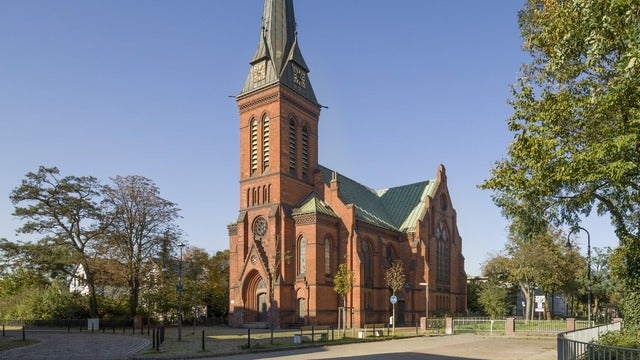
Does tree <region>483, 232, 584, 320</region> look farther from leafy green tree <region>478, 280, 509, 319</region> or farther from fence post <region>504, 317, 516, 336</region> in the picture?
fence post <region>504, 317, 516, 336</region>

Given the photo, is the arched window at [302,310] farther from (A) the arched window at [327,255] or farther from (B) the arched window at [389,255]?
(B) the arched window at [389,255]

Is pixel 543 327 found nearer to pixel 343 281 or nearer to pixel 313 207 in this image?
pixel 343 281

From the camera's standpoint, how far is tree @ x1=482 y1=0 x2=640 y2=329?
1542 cm

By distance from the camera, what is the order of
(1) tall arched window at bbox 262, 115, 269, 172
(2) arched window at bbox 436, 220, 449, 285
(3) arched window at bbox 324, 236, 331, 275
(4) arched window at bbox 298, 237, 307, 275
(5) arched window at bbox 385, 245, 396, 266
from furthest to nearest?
(2) arched window at bbox 436, 220, 449, 285 < (5) arched window at bbox 385, 245, 396, 266 < (1) tall arched window at bbox 262, 115, 269, 172 < (3) arched window at bbox 324, 236, 331, 275 < (4) arched window at bbox 298, 237, 307, 275

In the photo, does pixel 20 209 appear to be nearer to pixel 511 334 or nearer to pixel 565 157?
pixel 511 334

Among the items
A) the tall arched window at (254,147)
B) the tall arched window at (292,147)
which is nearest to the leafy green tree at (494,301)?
the tall arched window at (292,147)

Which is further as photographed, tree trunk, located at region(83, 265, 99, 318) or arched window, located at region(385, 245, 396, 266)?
arched window, located at region(385, 245, 396, 266)

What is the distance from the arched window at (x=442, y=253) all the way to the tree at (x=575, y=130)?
37.7 meters

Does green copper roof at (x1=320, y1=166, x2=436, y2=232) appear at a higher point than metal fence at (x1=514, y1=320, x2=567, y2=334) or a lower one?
higher

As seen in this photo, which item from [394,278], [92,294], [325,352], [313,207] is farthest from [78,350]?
[394,278]

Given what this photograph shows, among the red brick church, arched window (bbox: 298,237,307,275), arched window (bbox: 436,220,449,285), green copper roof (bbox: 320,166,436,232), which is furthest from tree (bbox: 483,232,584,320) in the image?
arched window (bbox: 298,237,307,275)

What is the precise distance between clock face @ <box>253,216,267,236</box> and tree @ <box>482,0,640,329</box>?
29502 mm

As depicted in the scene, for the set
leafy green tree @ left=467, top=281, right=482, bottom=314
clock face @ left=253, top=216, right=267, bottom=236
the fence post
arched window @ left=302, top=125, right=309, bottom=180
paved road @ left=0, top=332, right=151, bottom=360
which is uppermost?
arched window @ left=302, top=125, right=309, bottom=180

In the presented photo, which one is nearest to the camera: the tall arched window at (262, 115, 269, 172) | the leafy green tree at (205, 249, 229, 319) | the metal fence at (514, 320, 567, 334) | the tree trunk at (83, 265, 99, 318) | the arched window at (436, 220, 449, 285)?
the metal fence at (514, 320, 567, 334)
